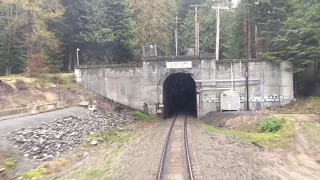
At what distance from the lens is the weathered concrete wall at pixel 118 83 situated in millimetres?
30047

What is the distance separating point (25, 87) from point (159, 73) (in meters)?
11.6

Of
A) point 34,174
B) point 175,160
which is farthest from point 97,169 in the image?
point 175,160

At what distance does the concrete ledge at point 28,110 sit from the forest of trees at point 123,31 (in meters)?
6.13

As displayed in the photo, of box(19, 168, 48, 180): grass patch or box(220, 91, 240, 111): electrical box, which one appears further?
box(220, 91, 240, 111): electrical box

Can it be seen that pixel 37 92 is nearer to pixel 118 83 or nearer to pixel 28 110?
pixel 28 110

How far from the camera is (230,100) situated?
2702 cm

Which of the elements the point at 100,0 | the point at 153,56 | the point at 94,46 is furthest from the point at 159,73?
the point at 100,0

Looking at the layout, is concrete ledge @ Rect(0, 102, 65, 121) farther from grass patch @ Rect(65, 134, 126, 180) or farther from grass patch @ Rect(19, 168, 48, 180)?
grass patch @ Rect(65, 134, 126, 180)

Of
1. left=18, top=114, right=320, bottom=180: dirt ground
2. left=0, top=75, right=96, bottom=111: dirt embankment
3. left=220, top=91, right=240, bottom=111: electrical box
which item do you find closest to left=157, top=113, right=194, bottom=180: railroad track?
left=18, top=114, right=320, bottom=180: dirt ground

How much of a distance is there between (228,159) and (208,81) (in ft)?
52.0

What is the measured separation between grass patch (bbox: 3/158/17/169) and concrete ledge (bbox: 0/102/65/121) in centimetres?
704

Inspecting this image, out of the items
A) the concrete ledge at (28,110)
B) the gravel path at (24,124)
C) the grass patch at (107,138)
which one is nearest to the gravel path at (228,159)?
the grass patch at (107,138)

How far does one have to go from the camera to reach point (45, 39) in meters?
34.2

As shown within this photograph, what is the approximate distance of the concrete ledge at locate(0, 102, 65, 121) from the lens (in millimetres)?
20031
